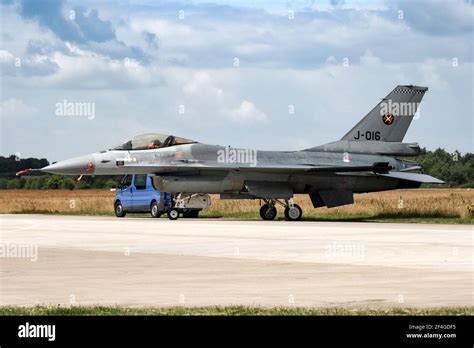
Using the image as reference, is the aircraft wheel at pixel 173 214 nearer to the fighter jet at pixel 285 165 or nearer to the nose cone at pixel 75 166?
the fighter jet at pixel 285 165

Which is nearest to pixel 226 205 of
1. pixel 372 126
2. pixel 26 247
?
pixel 372 126

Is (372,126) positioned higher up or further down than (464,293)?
higher up

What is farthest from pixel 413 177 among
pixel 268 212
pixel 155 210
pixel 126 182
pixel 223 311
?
pixel 223 311

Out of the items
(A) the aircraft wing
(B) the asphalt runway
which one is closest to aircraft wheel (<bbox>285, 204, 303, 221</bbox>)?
(A) the aircraft wing

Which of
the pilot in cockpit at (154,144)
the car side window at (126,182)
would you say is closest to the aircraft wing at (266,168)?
the pilot in cockpit at (154,144)

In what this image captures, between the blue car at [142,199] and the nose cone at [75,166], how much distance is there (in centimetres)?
392

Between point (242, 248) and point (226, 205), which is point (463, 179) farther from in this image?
point (242, 248)

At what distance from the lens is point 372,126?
137 ft

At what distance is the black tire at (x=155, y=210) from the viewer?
139 ft

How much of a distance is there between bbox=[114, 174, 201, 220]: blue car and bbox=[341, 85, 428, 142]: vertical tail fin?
718 centimetres

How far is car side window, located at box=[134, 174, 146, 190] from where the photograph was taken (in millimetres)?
43625
